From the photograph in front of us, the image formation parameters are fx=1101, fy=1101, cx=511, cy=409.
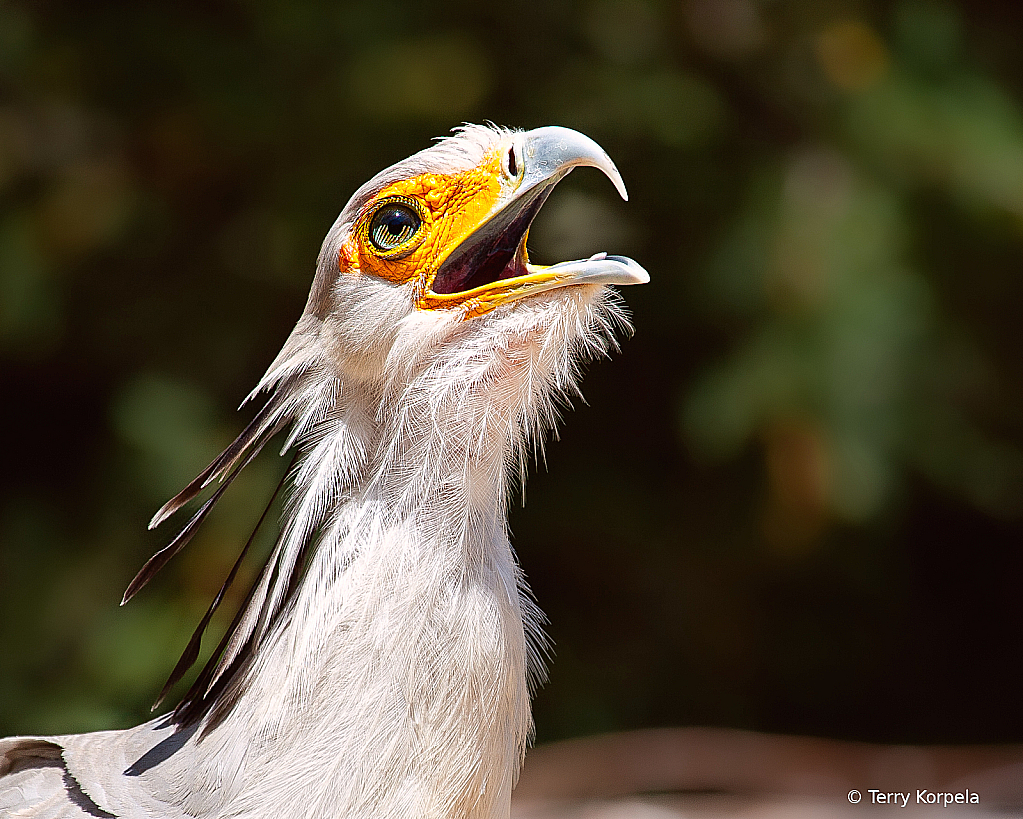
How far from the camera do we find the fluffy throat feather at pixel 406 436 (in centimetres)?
116

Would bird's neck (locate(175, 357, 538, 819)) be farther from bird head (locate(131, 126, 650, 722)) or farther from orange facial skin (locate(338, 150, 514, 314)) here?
orange facial skin (locate(338, 150, 514, 314))

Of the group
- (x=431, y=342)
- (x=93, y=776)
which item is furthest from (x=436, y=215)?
(x=93, y=776)

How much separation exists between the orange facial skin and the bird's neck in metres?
0.13

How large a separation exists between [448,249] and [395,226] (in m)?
0.07

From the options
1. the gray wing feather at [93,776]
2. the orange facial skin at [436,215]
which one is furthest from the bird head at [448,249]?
the gray wing feather at [93,776]

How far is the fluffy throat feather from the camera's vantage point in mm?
1163

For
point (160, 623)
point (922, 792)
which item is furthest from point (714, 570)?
point (160, 623)

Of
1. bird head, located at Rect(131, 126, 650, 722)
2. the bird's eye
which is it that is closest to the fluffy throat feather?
bird head, located at Rect(131, 126, 650, 722)

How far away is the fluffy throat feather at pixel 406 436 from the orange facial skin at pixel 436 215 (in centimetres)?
7

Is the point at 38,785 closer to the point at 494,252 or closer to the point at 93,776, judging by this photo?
the point at 93,776

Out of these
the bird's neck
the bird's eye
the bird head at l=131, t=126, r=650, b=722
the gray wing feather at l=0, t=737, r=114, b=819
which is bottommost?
the gray wing feather at l=0, t=737, r=114, b=819

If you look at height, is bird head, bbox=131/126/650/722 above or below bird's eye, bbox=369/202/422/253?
below

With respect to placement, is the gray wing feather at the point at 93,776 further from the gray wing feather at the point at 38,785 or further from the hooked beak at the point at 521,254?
the hooked beak at the point at 521,254

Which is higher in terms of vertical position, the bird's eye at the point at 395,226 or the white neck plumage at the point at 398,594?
the bird's eye at the point at 395,226
